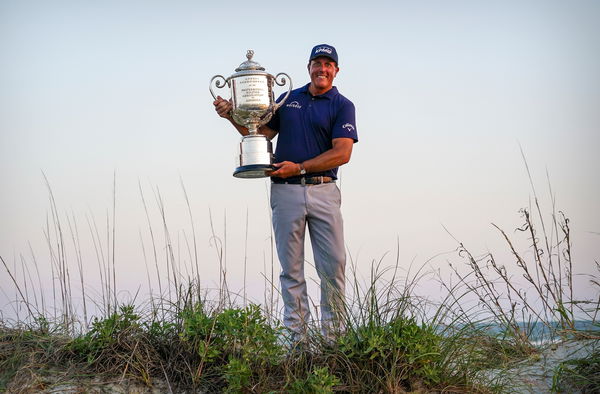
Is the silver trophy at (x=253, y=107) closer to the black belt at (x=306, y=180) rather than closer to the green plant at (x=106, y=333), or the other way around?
the black belt at (x=306, y=180)

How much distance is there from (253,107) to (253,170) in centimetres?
52

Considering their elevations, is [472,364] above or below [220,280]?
below

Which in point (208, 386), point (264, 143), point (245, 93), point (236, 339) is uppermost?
point (245, 93)

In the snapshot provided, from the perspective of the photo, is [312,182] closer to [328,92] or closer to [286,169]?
[286,169]

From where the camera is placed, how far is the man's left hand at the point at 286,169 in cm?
549

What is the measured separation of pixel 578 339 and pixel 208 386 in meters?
2.71

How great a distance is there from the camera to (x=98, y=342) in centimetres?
477

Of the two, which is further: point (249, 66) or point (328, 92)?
point (328, 92)

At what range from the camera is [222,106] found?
5.82m

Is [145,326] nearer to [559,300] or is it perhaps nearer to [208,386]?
[208,386]

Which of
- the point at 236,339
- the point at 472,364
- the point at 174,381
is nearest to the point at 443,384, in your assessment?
the point at 472,364

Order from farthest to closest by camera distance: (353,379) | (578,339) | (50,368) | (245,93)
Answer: (245,93), (578,339), (50,368), (353,379)

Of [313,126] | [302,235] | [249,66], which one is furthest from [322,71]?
[302,235]

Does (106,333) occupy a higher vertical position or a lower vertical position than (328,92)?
lower
